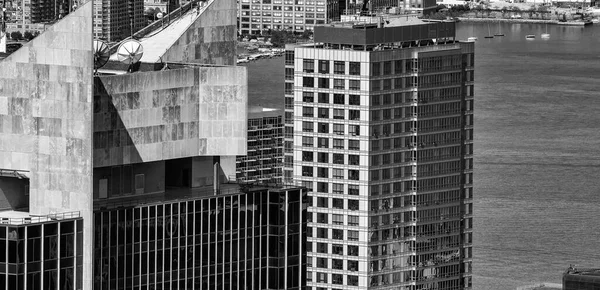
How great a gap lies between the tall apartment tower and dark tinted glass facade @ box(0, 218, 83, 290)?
62.0 m

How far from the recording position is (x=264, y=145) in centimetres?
14888

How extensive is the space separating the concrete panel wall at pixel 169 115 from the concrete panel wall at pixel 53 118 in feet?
2.71

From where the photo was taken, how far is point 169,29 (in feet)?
175

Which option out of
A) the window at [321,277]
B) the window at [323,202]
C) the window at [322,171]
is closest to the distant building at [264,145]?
the window at [322,171]

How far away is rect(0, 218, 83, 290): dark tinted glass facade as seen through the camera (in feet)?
143

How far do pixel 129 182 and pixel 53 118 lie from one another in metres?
3.29

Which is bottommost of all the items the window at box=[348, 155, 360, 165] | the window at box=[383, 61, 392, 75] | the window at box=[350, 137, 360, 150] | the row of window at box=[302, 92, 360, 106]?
the window at box=[348, 155, 360, 165]

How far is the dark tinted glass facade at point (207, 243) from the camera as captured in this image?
4550 centimetres

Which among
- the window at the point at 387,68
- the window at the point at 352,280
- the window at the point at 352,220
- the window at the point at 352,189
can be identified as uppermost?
the window at the point at 387,68

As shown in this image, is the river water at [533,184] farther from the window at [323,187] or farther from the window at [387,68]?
the window at [387,68]

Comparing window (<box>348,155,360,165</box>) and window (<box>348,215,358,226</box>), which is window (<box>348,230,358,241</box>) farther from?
window (<box>348,155,360,165</box>)

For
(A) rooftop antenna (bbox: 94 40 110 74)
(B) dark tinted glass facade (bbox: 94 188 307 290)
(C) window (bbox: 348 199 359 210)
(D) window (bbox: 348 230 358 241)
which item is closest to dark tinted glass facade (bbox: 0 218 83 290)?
(B) dark tinted glass facade (bbox: 94 188 307 290)

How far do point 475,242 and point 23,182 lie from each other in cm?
8302

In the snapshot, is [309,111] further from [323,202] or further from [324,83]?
[323,202]
